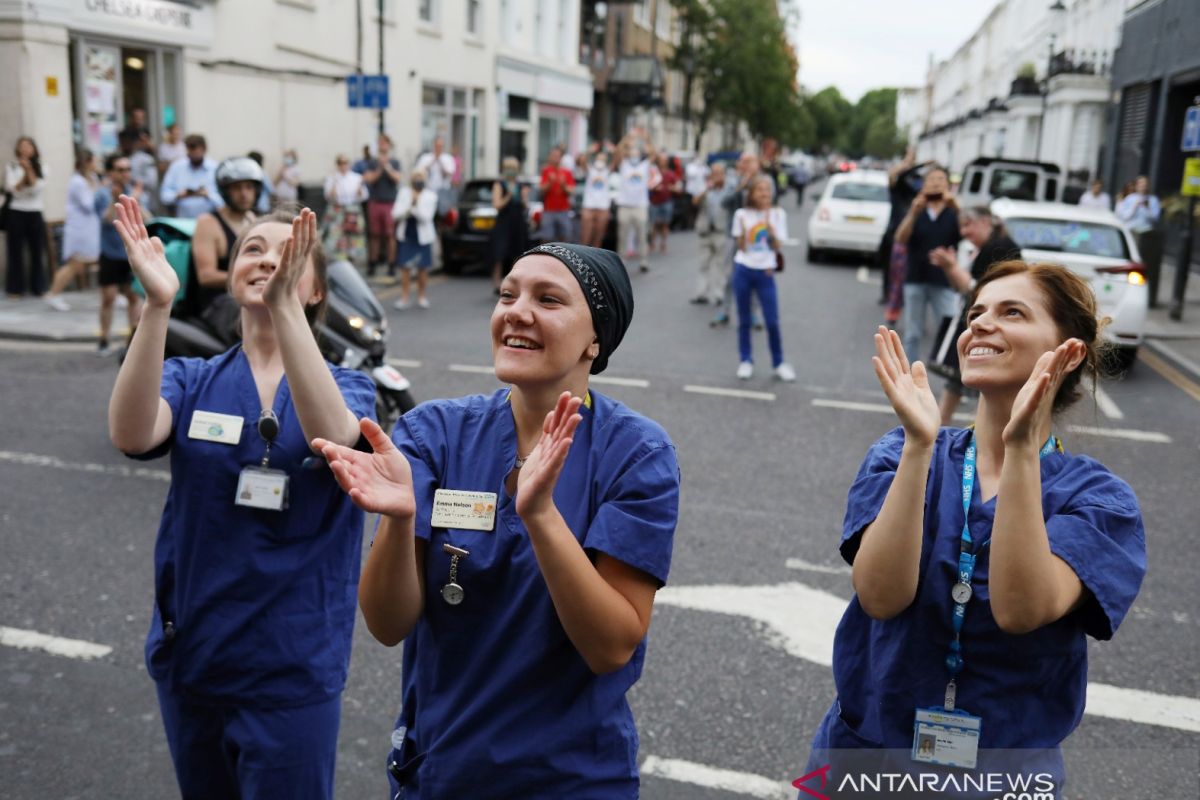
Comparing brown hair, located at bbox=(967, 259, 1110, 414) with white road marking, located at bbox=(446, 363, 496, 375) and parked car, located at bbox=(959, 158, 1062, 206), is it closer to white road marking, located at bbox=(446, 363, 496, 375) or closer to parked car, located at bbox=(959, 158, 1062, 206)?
white road marking, located at bbox=(446, 363, 496, 375)

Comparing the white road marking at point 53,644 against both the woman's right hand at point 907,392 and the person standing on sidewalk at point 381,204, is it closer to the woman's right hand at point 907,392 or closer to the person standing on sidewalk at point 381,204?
the woman's right hand at point 907,392

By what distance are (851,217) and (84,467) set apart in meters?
16.1

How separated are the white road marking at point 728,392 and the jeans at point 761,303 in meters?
0.66

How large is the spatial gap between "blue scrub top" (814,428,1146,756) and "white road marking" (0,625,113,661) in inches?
136

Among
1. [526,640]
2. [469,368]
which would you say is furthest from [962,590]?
[469,368]

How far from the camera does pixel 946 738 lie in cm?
216

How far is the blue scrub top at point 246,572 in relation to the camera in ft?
8.39

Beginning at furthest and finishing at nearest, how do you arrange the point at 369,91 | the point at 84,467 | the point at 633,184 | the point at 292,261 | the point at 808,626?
the point at 633,184 → the point at 369,91 → the point at 84,467 → the point at 808,626 → the point at 292,261

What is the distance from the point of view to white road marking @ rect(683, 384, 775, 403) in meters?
9.55

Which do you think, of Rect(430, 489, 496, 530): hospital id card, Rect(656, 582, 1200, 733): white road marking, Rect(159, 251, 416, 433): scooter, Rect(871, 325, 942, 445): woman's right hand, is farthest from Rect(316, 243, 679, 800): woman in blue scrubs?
Rect(159, 251, 416, 433): scooter

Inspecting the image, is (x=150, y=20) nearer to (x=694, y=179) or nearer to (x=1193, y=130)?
(x=1193, y=130)

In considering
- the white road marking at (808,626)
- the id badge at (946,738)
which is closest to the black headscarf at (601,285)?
the id badge at (946,738)

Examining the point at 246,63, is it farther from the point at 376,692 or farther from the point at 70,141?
the point at 376,692

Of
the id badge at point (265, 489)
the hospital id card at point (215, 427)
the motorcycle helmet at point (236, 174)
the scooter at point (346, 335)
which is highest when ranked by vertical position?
the motorcycle helmet at point (236, 174)
